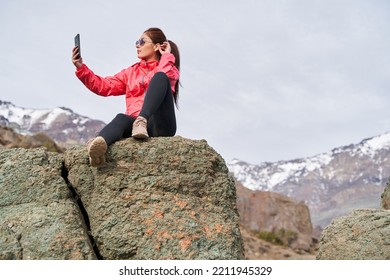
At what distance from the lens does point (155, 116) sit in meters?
6.11

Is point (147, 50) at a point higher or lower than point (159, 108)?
higher

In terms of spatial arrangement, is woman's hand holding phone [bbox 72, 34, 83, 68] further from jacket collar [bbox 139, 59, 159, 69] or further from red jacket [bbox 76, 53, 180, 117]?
jacket collar [bbox 139, 59, 159, 69]

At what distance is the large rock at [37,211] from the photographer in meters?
4.90

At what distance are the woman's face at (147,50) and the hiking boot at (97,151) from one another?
166 centimetres

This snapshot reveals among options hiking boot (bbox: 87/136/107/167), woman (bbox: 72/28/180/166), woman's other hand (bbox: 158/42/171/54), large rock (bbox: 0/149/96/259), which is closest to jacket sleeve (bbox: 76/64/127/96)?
woman (bbox: 72/28/180/166)

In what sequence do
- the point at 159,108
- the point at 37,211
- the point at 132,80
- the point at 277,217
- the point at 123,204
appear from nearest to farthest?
the point at 37,211, the point at 123,204, the point at 159,108, the point at 132,80, the point at 277,217

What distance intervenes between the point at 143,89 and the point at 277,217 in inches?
1186

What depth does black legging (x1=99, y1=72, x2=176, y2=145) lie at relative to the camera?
5.75 metres

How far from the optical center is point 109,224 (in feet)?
17.1

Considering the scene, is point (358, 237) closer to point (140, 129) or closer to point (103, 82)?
point (140, 129)

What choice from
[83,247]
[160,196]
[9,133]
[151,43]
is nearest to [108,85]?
[151,43]

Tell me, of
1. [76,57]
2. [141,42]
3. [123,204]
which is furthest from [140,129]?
[141,42]

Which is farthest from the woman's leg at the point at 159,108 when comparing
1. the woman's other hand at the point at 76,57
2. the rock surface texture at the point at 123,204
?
the woman's other hand at the point at 76,57

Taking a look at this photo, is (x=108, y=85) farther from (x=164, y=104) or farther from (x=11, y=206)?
(x=11, y=206)
